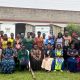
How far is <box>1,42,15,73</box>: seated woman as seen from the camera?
1355 centimetres

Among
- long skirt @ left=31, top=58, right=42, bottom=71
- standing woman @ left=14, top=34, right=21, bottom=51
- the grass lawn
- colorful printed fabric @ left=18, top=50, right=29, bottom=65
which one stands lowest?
the grass lawn

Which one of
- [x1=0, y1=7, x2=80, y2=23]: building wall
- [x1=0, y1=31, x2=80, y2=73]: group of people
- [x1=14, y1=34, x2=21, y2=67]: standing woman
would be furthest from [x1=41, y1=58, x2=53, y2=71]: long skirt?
[x1=0, y1=7, x2=80, y2=23]: building wall

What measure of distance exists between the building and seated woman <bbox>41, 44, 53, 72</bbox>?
15.7 meters

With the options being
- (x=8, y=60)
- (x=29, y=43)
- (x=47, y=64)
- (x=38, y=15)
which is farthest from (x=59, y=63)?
(x=38, y=15)

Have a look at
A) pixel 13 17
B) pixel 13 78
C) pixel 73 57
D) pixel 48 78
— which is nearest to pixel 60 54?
pixel 73 57

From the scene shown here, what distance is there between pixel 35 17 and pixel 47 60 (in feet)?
73.1

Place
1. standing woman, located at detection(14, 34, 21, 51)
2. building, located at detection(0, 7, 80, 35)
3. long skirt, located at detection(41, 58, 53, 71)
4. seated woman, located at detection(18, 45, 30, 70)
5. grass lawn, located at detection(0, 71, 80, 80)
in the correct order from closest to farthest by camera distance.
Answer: grass lawn, located at detection(0, 71, 80, 80)
seated woman, located at detection(18, 45, 30, 70)
long skirt, located at detection(41, 58, 53, 71)
standing woman, located at detection(14, 34, 21, 51)
building, located at detection(0, 7, 80, 35)

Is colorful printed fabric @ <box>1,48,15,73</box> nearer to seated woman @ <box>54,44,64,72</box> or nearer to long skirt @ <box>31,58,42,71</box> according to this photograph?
long skirt @ <box>31,58,42,71</box>

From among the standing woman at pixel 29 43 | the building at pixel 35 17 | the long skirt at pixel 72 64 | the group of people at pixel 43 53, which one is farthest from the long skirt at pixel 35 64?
the building at pixel 35 17

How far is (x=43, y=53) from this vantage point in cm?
1438

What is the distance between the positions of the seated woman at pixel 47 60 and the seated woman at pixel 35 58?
207 millimetres

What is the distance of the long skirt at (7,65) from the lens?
13547 millimetres

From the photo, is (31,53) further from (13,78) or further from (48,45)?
(13,78)

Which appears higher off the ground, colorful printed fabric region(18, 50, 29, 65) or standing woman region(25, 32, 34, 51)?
standing woman region(25, 32, 34, 51)
